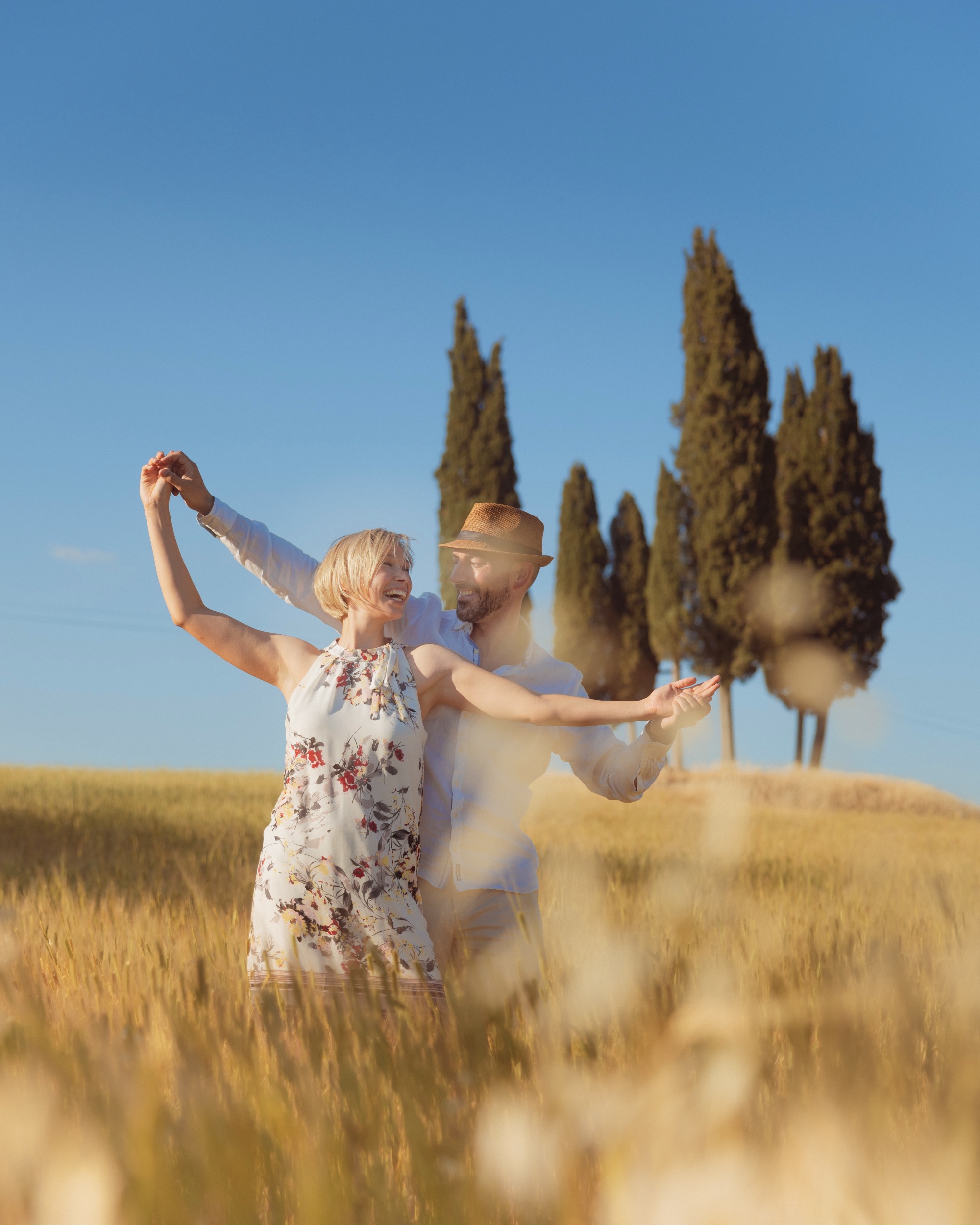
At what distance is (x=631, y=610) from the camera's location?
1278 inches

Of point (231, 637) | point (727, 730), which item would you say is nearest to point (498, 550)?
point (231, 637)

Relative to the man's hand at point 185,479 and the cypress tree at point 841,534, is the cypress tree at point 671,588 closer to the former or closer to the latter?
the cypress tree at point 841,534

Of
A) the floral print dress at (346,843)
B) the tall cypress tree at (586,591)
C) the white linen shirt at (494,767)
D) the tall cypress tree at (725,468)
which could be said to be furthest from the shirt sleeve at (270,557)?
the tall cypress tree at (586,591)

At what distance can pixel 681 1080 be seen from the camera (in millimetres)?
1748

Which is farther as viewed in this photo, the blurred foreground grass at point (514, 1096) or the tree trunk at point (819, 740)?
the tree trunk at point (819, 740)

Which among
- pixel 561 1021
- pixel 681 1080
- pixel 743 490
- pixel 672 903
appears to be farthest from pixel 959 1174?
pixel 743 490

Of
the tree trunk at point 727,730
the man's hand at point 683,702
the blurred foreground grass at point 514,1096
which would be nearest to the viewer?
the blurred foreground grass at point 514,1096

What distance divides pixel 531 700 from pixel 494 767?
1.47 ft

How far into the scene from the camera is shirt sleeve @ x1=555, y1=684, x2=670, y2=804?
2936 millimetres

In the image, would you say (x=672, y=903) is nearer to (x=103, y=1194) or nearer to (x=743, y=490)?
(x=103, y=1194)

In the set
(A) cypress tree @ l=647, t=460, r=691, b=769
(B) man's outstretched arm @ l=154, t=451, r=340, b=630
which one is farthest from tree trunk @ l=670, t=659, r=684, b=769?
(B) man's outstretched arm @ l=154, t=451, r=340, b=630

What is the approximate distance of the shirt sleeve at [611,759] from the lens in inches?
116

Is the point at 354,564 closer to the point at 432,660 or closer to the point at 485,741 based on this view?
the point at 432,660

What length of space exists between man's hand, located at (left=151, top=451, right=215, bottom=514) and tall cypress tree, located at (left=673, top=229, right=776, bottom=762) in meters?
21.2
